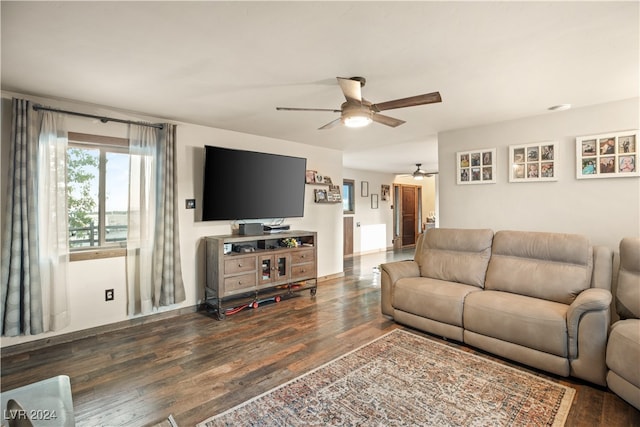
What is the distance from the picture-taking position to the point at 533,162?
3580 mm

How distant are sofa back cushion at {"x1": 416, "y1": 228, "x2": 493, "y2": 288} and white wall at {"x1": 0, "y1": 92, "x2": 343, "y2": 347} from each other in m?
2.04

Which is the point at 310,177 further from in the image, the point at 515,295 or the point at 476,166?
the point at 515,295

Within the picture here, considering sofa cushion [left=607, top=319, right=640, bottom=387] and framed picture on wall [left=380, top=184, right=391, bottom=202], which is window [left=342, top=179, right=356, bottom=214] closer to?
framed picture on wall [left=380, top=184, right=391, bottom=202]

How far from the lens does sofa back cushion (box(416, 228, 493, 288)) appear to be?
10.9ft

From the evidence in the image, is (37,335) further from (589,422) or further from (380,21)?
(589,422)

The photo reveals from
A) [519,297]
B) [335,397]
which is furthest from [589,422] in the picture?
[335,397]

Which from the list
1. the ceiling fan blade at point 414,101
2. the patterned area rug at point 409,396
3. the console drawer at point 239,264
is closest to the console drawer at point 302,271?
the console drawer at point 239,264

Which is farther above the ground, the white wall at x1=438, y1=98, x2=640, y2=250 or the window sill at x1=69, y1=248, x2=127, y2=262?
the white wall at x1=438, y1=98, x2=640, y2=250

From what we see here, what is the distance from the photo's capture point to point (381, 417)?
1.96 metres

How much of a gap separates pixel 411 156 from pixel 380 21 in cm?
490

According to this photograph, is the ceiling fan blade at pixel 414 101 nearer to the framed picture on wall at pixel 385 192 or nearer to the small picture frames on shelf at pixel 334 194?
the small picture frames on shelf at pixel 334 194

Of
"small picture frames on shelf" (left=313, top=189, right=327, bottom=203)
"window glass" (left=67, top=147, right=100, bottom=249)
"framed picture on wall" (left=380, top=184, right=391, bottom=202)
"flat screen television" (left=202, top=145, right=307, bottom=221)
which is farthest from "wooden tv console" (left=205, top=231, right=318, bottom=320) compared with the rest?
"framed picture on wall" (left=380, top=184, right=391, bottom=202)

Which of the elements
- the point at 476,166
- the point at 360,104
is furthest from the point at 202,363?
the point at 476,166

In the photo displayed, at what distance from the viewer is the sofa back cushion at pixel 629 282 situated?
240 cm
